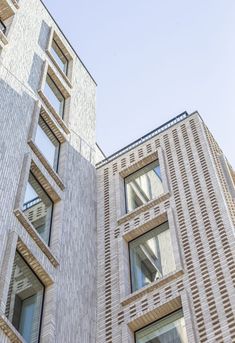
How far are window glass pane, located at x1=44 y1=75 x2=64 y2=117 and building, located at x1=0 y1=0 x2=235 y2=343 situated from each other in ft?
0.16

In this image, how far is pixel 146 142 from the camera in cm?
2448

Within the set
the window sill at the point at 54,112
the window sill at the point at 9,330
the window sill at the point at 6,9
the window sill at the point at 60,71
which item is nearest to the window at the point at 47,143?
the window sill at the point at 54,112

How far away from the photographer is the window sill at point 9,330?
47.5 ft

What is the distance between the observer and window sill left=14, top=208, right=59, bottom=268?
1730cm

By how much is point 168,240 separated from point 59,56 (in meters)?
11.0

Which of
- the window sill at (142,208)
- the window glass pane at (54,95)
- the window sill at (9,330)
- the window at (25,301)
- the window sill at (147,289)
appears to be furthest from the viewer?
the window glass pane at (54,95)

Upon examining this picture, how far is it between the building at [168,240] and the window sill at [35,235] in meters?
1.86

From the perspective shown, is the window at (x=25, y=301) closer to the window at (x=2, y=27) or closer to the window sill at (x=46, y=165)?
the window sill at (x=46, y=165)

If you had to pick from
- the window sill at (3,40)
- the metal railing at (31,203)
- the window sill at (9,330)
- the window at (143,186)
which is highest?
the window sill at (3,40)

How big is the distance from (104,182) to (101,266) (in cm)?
450

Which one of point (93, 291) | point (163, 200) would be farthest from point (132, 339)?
point (163, 200)

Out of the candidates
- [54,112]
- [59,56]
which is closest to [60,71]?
[59,56]

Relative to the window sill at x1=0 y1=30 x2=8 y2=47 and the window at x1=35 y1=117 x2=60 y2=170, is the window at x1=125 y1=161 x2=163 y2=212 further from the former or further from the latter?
the window sill at x1=0 y1=30 x2=8 y2=47

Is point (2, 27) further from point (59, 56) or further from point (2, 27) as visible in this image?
point (59, 56)
